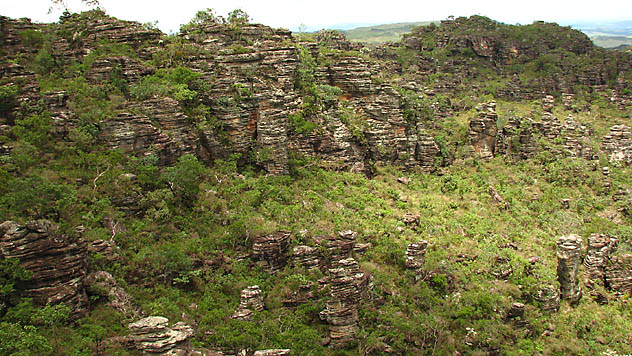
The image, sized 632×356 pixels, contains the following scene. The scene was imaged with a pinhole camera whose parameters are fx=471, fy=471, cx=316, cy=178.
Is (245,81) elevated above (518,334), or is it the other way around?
(245,81)

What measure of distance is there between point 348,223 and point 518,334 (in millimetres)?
11973

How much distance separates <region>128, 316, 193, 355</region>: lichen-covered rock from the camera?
18.8 meters

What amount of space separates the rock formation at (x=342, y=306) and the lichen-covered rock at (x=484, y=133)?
25.3 meters

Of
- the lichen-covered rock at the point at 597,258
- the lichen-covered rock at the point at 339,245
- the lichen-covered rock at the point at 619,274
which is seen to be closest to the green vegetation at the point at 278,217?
the lichen-covered rock at the point at 619,274

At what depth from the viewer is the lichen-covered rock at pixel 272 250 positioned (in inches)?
1040

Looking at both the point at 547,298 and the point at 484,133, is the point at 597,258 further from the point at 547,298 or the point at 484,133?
the point at 484,133

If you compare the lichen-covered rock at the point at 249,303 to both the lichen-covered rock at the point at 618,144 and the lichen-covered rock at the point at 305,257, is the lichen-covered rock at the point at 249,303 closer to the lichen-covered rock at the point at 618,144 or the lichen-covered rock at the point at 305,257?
the lichen-covered rock at the point at 305,257

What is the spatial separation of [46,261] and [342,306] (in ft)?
45.0

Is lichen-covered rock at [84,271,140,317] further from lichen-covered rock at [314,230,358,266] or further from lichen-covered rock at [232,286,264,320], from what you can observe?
lichen-covered rock at [314,230,358,266]

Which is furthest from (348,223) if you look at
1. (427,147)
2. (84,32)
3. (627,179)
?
(627,179)

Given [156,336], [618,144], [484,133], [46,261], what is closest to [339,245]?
[156,336]

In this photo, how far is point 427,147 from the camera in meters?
42.7

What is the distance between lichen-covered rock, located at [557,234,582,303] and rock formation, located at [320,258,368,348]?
1426 cm

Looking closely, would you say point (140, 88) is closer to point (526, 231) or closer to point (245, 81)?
point (245, 81)
